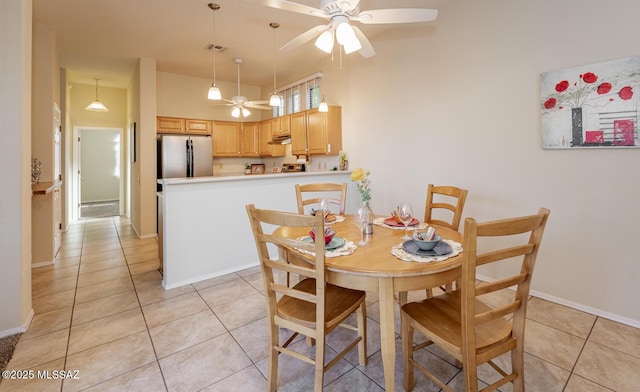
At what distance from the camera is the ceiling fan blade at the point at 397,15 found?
2070 mm

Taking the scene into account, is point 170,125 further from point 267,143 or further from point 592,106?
point 592,106

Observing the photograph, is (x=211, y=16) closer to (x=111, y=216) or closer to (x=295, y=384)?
(x=295, y=384)

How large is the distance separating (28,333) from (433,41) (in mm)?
4595

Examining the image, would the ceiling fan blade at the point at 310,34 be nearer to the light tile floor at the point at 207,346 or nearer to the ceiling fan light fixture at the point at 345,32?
the ceiling fan light fixture at the point at 345,32

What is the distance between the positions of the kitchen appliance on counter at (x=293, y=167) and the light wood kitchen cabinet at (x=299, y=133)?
0.40 m

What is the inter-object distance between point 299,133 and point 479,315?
423cm

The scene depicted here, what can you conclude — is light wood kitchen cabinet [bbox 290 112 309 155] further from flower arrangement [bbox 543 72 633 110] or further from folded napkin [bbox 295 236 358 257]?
folded napkin [bbox 295 236 358 257]

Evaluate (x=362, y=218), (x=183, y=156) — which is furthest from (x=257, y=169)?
(x=362, y=218)

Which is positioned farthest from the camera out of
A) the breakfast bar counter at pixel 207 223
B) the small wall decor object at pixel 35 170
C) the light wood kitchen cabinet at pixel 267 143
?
the light wood kitchen cabinet at pixel 267 143

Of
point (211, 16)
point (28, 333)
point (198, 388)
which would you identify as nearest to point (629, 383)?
point (198, 388)

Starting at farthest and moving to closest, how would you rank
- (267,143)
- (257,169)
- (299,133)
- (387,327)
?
(257,169) < (267,143) < (299,133) < (387,327)

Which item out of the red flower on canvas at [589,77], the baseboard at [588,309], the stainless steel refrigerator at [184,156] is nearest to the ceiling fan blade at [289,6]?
the red flower on canvas at [589,77]

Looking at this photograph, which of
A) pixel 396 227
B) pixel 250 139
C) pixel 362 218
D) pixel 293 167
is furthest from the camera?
pixel 250 139

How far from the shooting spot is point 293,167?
18.4 ft
